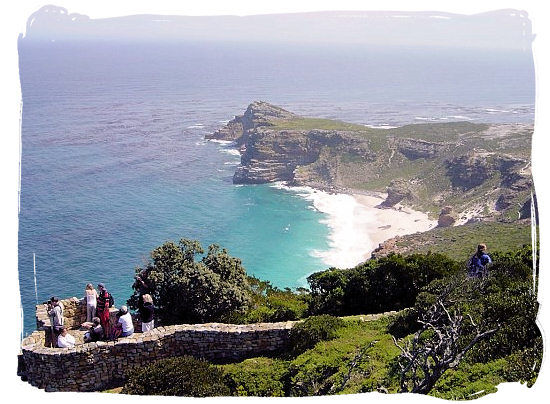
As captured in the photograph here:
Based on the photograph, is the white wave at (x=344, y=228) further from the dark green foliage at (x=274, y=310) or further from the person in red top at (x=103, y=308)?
the person in red top at (x=103, y=308)

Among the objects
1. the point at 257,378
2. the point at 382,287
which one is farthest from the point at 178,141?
the point at 257,378

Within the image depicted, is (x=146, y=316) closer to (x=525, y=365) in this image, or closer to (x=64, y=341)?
(x=64, y=341)

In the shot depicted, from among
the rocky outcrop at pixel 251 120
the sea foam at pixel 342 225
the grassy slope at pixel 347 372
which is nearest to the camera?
the grassy slope at pixel 347 372

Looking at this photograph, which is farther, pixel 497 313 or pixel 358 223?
pixel 358 223

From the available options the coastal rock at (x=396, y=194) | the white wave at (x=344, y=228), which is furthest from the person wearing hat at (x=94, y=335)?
the coastal rock at (x=396, y=194)

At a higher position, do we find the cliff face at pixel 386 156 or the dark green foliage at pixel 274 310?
the dark green foliage at pixel 274 310

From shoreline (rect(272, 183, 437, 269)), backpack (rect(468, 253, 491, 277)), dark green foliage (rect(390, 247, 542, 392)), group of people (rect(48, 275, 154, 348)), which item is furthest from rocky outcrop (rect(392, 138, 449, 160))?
group of people (rect(48, 275, 154, 348))
